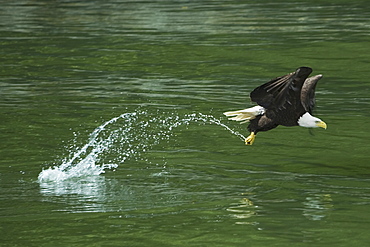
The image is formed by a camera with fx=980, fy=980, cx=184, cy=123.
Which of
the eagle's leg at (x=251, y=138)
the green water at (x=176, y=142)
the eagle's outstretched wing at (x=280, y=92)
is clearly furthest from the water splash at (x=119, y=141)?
the eagle's outstretched wing at (x=280, y=92)

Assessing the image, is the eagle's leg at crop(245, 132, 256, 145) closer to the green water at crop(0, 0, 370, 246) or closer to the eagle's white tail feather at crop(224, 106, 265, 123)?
the eagle's white tail feather at crop(224, 106, 265, 123)

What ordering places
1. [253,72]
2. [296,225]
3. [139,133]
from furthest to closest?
1. [253,72]
2. [139,133]
3. [296,225]

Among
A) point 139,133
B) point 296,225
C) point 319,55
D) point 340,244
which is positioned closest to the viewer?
point 340,244

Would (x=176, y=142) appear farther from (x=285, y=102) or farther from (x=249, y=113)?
(x=285, y=102)

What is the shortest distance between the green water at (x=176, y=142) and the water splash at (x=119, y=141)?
2cm

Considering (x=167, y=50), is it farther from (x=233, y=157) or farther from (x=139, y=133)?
(x=233, y=157)

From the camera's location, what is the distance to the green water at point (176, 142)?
8.28 metres

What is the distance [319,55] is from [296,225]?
11.6 metres

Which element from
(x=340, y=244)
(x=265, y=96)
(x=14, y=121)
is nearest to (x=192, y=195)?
(x=265, y=96)

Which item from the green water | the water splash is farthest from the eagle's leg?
the water splash

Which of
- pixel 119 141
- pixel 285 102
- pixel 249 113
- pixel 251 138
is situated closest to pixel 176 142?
pixel 119 141

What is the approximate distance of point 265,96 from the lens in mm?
9484

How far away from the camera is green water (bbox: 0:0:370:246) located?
8281 millimetres

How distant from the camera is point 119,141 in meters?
12.3
